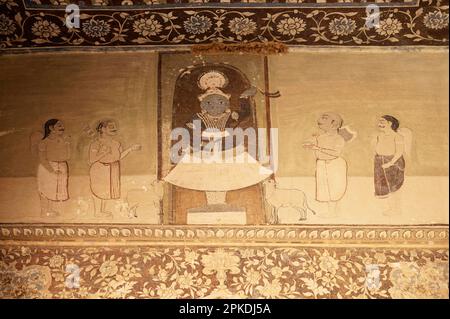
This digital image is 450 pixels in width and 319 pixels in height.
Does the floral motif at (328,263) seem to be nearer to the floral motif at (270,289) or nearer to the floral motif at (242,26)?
the floral motif at (270,289)

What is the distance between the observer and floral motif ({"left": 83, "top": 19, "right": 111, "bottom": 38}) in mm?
6238

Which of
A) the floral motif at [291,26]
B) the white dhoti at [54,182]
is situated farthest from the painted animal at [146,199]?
the floral motif at [291,26]

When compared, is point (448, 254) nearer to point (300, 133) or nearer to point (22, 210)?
point (300, 133)

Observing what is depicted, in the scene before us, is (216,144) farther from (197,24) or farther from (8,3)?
(8,3)

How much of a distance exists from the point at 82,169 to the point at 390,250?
116 inches

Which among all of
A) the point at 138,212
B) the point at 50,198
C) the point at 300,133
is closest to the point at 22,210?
the point at 50,198

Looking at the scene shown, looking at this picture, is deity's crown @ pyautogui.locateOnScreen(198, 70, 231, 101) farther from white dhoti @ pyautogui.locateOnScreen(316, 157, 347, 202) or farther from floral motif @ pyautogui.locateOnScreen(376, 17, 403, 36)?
floral motif @ pyautogui.locateOnScreen(376, 17, 403, 36)

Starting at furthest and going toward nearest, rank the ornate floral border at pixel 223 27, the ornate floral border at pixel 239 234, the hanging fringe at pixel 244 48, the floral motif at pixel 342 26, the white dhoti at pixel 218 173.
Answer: the hanging fringe at pixel 244 48, the floral motif at pixel 342 26, the ornate floral border at pixel 223 27, the white dhoti at pixel 218 173, the ornate floral border at pixel 239 234

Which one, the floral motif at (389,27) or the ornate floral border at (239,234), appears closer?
the ornate floral border at (239,234)

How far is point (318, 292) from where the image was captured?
5504 millimetres

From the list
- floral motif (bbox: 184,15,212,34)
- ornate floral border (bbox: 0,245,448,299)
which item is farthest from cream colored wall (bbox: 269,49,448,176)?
ornate floral border (bbox: 0,245,448,299)

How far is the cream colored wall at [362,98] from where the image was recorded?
19.8 feet

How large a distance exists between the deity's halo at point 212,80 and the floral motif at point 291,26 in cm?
74

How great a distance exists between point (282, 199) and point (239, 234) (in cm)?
53
